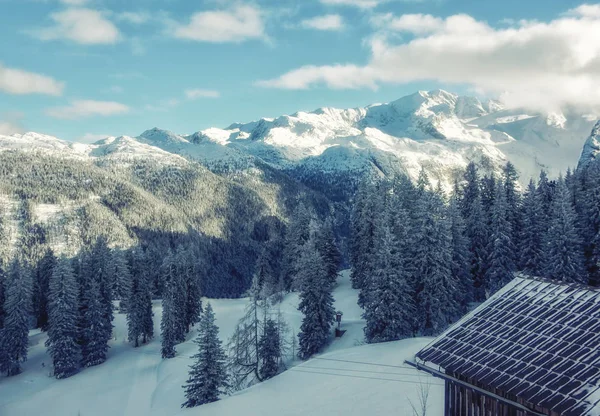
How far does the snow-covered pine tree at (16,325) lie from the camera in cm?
5284

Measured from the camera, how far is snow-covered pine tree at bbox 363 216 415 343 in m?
38.0

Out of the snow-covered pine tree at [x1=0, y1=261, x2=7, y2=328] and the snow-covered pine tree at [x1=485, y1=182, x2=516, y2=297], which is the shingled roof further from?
the snow-covered pine tree at [x1=0, y1=261, x2=7, y2=328]

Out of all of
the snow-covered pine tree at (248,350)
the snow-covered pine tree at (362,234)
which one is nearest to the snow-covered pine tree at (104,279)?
the snow-covered pine tree at (248,350)

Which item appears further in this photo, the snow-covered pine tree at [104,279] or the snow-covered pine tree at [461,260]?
the snow-covered pine tree at [104,279]

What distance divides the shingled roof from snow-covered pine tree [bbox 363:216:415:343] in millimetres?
24959

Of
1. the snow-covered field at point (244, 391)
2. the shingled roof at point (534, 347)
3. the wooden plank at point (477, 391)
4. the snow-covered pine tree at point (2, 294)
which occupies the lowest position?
the snow-covered field at point (244, 391)

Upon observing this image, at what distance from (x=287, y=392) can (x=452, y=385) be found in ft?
57.3

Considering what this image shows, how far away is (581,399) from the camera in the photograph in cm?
886

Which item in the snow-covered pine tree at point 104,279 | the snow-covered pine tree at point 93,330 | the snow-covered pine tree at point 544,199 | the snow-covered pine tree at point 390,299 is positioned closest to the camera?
the snow-covered pine tree at point 390,299

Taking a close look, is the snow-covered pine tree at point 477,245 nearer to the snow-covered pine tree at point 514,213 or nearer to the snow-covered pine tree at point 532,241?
the snow-covered pine tree at point 514,213

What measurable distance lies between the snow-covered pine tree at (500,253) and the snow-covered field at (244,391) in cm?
1359

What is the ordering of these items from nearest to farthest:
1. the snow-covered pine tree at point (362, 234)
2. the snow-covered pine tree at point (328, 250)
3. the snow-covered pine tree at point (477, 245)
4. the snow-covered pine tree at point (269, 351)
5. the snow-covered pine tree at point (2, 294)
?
the snow-covered pine tree at point (269, 351)
the snow-covered pine tree at point (477, 245)
the snow-covered pine tree at point (362, 234)
the snow-covered pine tree at point (2, 294)
the snow-covered pine tree at point (328, 250)

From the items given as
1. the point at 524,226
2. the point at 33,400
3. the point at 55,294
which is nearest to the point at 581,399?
the point at 524,226

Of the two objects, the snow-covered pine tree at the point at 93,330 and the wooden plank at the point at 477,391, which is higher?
the wooden plank at the point at 477,391
